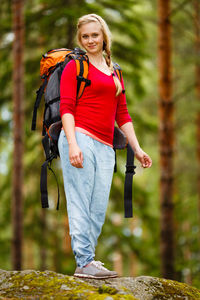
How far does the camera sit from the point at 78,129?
Result: 12.7 feet

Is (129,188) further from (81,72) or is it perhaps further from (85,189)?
(81,72)

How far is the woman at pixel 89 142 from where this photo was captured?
3.85 meters

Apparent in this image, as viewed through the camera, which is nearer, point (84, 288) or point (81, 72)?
point (84, 288)

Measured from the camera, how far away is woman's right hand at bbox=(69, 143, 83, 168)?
12.1ft

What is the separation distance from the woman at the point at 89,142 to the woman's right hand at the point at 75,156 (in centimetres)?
4

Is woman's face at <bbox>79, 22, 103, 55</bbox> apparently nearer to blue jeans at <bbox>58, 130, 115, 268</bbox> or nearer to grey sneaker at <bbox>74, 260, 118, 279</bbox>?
blue jeans at <bbox>58, 130, 115, 268</bbox>

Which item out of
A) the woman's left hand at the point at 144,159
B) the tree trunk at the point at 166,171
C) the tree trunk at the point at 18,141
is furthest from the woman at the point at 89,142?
the tree trunk at the point at 18,141

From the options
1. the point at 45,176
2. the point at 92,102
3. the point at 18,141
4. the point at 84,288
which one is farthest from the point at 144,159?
the point at 18,141

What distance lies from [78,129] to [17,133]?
628cm

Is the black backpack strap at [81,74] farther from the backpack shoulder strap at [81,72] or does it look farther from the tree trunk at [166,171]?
the tree trunk at [166,171]

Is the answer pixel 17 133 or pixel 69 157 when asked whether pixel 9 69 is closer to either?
pixel 17 133

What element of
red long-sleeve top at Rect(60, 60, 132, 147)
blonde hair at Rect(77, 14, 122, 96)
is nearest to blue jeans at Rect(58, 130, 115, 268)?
red long-sleeve top at Rect(60, 60, 132, 147)

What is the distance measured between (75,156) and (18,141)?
6455 millimetres

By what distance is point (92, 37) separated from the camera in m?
3.97
